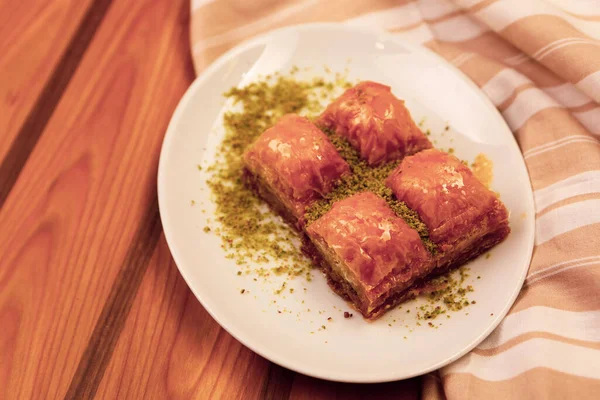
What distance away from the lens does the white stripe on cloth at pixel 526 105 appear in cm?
229

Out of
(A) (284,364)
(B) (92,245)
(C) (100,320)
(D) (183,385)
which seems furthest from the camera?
(B) (92,245)

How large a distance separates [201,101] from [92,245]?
0.73 metres

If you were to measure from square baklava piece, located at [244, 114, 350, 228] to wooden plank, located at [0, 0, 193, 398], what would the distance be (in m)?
0.51

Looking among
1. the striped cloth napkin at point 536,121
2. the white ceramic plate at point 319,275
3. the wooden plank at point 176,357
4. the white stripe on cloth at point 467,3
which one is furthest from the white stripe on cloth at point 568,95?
the wooden plank at point 176,357

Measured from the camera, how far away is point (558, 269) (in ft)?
6.21

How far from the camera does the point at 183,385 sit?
183cm

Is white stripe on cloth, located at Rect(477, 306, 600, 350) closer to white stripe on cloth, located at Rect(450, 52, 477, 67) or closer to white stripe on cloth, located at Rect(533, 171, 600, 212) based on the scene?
white stripe on cloth, located at Rect(533, 171, 600, 212)

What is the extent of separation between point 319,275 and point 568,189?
96 cm

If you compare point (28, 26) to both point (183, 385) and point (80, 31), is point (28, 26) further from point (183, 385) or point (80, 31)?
point (183, 385)

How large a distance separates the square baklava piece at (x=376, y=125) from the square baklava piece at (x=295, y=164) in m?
0.12

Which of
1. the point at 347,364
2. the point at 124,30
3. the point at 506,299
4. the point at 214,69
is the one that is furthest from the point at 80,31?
the point at 506,299

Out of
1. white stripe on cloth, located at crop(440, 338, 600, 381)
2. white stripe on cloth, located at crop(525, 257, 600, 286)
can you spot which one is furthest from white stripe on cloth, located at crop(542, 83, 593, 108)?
white stripe on cloth, located at crop(440, 338, 600, 381)

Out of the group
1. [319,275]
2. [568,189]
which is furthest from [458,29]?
[319,275]

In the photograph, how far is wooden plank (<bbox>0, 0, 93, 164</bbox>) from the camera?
248cm
